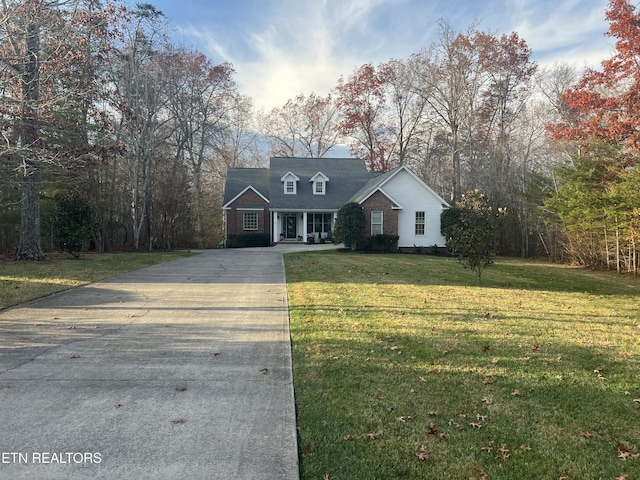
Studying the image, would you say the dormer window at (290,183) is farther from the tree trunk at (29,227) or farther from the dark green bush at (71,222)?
the tree trunk at (29,227)

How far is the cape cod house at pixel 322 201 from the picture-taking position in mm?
26406

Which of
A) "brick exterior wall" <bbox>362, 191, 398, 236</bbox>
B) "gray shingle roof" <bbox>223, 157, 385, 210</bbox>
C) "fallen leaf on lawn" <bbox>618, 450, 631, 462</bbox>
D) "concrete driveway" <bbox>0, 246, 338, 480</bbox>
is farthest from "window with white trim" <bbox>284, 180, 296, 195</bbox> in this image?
"fallen leaf on lawn" <bbox>618, 450, 631, 462</bbox>

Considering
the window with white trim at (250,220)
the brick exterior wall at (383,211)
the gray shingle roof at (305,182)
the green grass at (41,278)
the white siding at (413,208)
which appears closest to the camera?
the green grass at (41,278)

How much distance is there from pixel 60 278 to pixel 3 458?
10002mm

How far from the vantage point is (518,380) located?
435 cm

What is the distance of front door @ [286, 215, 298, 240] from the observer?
3116 centimetres

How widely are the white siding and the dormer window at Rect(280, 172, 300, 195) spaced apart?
25.4ft

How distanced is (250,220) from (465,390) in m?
28.0

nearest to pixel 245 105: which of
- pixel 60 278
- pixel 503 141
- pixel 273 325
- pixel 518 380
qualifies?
pixel 503 141

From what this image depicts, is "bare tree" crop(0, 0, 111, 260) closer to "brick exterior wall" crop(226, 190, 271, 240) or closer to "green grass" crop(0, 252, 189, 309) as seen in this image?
"green grass" crop(0, 252, 189, 309)

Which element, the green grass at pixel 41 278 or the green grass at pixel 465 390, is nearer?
the green grass at pixel 465 390

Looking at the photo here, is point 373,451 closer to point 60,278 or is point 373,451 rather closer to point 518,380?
point 518,380

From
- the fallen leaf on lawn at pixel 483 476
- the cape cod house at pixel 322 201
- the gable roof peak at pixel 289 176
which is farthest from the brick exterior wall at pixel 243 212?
the fallen leaf on lawn at pixel 483 476

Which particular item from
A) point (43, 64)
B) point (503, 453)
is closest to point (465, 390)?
point (503, 453)
